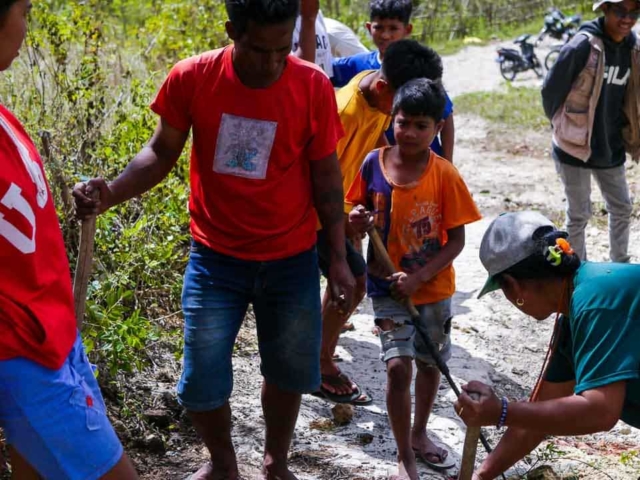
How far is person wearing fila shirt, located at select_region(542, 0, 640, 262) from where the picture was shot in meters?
5.48

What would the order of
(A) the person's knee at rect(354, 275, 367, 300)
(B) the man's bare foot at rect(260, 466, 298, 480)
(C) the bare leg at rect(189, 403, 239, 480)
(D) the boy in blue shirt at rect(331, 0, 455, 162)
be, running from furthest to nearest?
(D) the boy in blue shirt at rect(331, 0, 455, 162), (A) the person's knee at rect(354, 275, 367, 300), (B) the man's bare foot at rect(260, 466, 298, 480), (C) the bare leg at rect(189, 403, 239, 480)

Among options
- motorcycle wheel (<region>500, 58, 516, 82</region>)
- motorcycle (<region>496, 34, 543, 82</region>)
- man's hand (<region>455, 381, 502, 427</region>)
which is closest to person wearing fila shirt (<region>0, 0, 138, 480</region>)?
man's hand (<region>455, 381, 502, 427</region>)

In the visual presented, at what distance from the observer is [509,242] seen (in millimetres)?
2666

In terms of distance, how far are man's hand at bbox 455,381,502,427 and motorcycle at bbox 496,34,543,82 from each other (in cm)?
1186

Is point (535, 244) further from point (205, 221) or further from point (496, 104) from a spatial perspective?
point (496, 104)

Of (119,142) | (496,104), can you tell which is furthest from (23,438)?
(496,104)

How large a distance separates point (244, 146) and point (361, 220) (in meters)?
0.65

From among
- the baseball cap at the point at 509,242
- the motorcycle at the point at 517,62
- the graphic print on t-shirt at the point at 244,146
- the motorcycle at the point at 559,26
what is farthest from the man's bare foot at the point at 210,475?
the motorcycle at the point at 559,26

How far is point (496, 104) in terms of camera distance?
1169 cm

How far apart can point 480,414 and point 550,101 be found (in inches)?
139

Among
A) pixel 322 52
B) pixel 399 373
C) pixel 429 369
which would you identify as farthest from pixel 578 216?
pixel 399 373

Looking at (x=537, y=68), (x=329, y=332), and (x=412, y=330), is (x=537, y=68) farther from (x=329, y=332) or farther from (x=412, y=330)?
(x=412, y=330)

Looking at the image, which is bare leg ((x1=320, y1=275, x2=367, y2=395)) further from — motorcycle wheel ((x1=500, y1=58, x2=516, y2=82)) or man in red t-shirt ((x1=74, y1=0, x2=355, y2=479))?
motorcycle wheel ((x1=500, y1=58, x2=516, y2=82))

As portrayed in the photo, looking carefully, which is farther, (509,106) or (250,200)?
(509,106)
